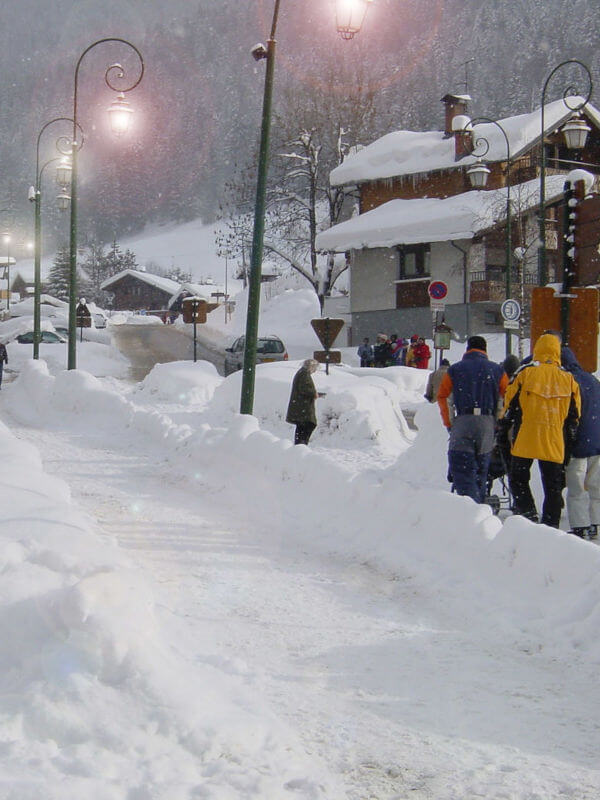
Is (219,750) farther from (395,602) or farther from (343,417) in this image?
(343,417)

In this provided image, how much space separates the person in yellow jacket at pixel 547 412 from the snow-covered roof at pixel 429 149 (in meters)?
31.2

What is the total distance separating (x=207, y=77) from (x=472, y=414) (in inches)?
6332

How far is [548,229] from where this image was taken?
36.9 metres

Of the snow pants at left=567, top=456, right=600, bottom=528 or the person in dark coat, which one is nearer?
the snow pants at left=567, top=456, right=600, bottom=528

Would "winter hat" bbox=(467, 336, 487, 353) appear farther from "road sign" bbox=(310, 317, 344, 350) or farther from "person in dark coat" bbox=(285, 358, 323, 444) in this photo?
"road sign" bbox=(310, 317, 344, 350)

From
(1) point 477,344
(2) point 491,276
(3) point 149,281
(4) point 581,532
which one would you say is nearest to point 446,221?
(2) point 491,276

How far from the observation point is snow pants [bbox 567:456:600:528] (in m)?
8.10

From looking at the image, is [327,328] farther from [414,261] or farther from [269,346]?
[414,261]

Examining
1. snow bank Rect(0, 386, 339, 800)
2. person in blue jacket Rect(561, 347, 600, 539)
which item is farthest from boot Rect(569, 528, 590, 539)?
snow bank Rect(0, 386, 339, 800)

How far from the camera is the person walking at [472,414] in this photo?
825 cm

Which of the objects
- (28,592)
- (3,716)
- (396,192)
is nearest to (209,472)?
(28,592)

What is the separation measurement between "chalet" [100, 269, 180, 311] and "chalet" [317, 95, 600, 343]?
56.6 metres

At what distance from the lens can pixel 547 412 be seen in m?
7.79

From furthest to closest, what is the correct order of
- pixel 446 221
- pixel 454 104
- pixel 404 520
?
pixel 454 104 → pixel 446 221 → pixel 404 520
